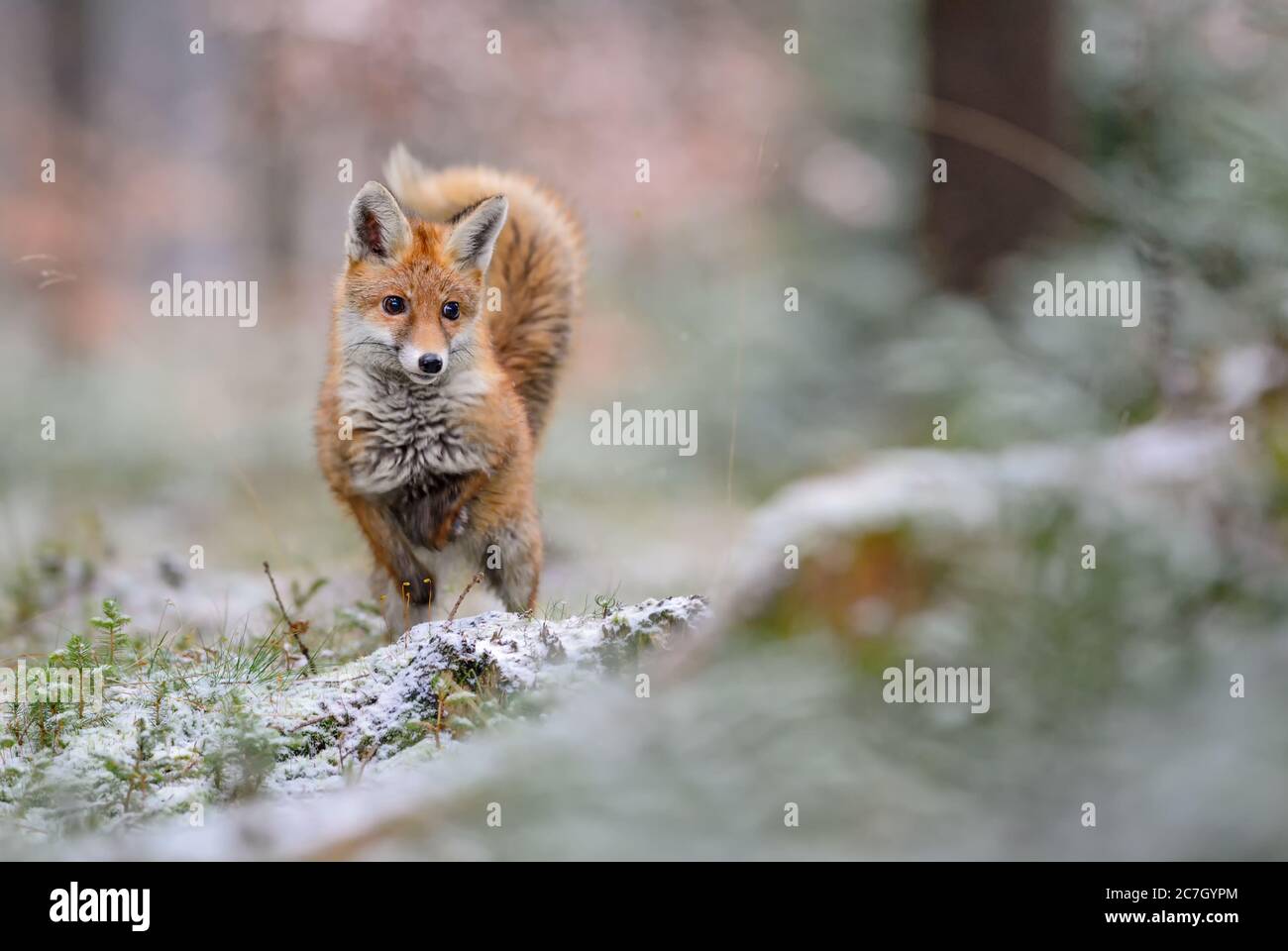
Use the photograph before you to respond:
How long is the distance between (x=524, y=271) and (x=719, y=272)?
8.72 metres

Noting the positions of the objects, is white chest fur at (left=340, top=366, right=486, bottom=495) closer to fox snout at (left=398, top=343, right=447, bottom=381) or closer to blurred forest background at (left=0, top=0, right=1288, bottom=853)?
fox snout at (left=398, top=343, right=447, bottom=381)

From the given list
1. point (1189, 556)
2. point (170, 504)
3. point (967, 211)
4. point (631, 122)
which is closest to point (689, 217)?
point (631, 122)

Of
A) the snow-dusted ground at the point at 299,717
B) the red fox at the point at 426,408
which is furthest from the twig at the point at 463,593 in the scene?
the red fox at the point at 426,408

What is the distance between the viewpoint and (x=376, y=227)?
488 centimetres

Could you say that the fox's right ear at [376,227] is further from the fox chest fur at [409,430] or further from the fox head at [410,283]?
the fox chest fur at [409,430]

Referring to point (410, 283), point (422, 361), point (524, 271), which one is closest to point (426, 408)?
point (422, 361)

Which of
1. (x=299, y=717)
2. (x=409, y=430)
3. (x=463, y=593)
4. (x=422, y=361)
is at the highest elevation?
(x=422, y=361)

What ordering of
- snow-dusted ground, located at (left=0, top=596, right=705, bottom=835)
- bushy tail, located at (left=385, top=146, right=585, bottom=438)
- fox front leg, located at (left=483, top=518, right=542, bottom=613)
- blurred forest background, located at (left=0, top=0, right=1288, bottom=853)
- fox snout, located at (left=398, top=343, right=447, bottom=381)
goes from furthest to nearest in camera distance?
bushy tail, located at (left=385, top=146, right=585, bottom=438) → fox front leg, located at (left=483, top=518, right=542, bottom=613) → fox snout, located at (left=398, top=343, right=447, bottom=381) → blurred forest background, located at (left=0, top=0, right=1288, bottom=853) → snow-dusted ground, located at (left=0, top=596, right=705, bottom=835)

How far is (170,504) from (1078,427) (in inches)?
346

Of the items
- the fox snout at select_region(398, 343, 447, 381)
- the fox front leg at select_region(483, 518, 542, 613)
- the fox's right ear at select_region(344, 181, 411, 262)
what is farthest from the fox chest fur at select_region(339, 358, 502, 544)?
the fox's right ear at select_region(344, 181, 411, 262)

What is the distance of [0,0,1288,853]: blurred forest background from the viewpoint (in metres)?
4.48

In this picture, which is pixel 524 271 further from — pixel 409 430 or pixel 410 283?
pixel 409 430
